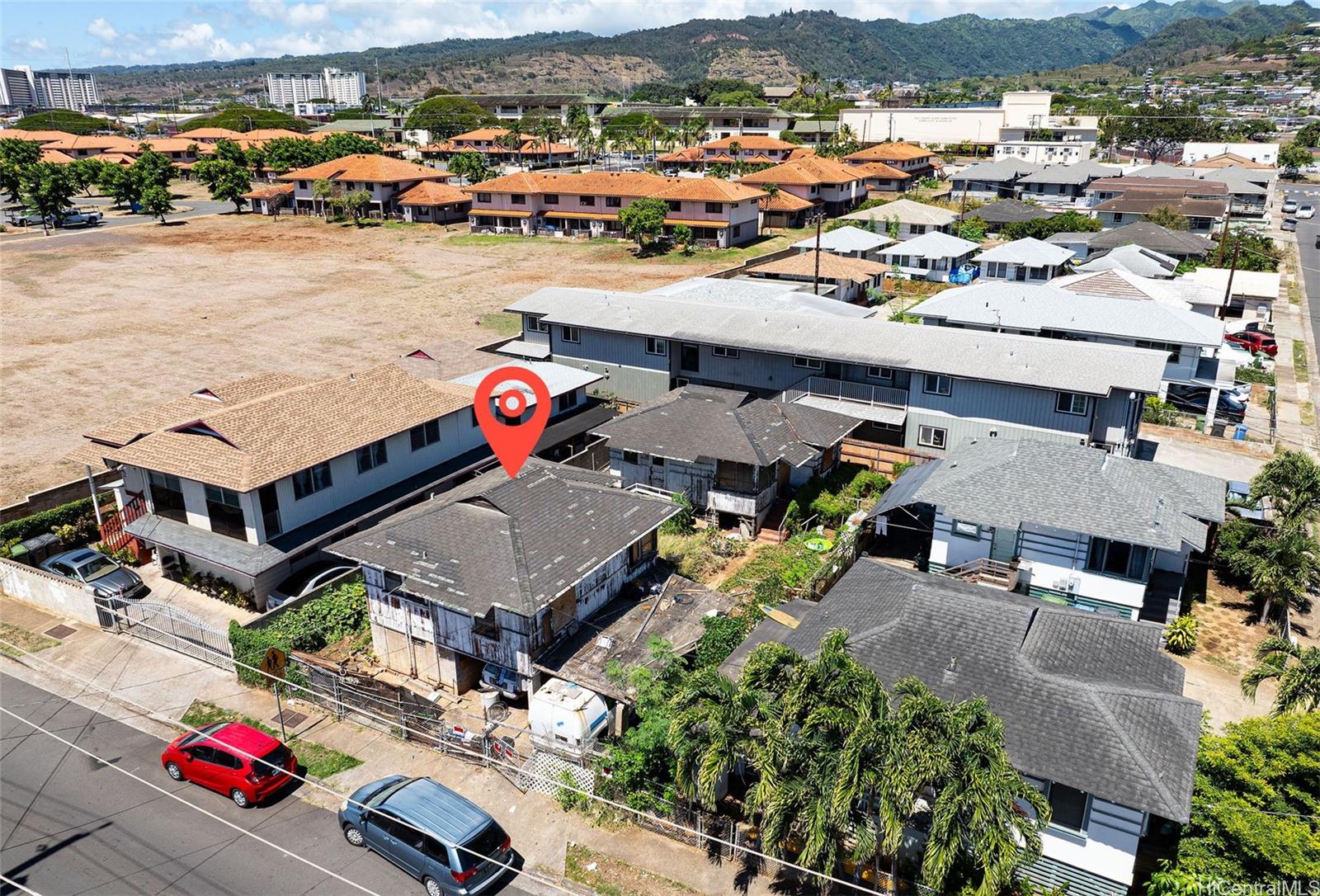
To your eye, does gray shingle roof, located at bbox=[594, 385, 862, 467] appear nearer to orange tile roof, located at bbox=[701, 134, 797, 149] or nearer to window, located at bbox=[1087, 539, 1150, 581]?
window, located at bbox=[1087, 539, 1150, 581]

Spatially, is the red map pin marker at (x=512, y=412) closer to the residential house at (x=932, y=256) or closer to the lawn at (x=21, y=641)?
the lawn at (x=21, y=641)

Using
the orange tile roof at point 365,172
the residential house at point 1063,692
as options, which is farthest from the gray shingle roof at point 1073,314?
the orange tile roof at point 365,172

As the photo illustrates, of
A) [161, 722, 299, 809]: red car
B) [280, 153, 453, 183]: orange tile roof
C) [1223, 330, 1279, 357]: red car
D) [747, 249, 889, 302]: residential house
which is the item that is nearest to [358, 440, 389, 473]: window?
[161, 722, 299, 809]: red car

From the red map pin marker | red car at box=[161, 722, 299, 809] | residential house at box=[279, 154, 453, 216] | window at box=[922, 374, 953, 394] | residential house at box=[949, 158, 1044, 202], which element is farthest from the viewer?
residential house at box=[949, 158, 1044, 202]

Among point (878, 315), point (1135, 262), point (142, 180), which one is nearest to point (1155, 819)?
point (878, 315)

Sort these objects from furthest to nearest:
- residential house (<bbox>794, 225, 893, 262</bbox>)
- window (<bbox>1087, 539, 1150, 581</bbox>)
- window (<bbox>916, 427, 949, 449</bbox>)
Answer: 1. residential house (<bbox>794, 225, 893, 262</bbox>)
2. window (<bbox>916, 427, 949, 449</bbox>)
3. window (<bbox>1087, 539, 1150, 581</bbox>)

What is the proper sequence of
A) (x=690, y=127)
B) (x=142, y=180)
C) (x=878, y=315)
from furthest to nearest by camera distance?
(x=690, y=127) < (x=142, y=180) < (x=878, y=315)

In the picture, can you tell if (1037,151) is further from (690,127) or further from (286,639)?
(286,639)
